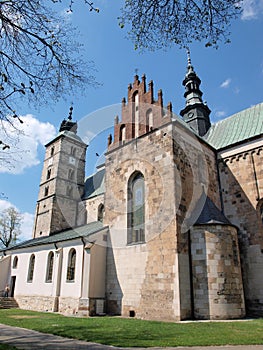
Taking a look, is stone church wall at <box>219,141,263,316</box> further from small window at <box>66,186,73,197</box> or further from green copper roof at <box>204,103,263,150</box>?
small window at <box>66,186,73,197</box>

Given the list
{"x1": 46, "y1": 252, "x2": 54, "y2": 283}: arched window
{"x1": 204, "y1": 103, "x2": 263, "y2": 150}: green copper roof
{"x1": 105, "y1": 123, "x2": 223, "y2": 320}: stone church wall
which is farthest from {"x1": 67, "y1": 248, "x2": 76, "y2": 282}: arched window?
{"x1": 204, "y1": 103, "x2": 263, "y2": 150}: green copper roof

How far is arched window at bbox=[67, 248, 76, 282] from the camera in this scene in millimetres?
16906

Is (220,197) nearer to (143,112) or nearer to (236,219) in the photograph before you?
(236,219)

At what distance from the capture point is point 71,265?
57.0 feet

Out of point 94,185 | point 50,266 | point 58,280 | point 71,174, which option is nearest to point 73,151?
point 71,174

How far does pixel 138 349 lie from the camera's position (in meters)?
6.45

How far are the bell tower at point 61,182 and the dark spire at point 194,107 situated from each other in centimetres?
1381

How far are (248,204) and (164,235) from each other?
598 centimetres

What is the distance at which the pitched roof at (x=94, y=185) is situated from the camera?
29366 mm

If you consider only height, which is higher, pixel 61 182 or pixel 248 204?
pixel 61 182

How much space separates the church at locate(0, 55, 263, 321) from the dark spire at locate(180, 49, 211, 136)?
7.29ft

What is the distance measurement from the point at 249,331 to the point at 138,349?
4.41m

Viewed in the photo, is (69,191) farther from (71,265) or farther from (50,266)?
(71,265)

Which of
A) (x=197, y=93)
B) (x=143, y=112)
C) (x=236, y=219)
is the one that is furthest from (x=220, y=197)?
(x=197, y=93)
